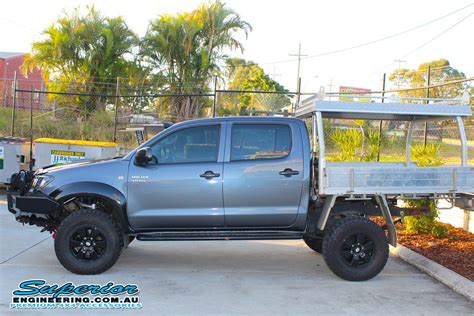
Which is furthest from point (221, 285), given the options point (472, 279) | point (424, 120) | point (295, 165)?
point (424, 120)

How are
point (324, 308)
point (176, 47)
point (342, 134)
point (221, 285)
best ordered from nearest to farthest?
1. point (324, 308)
2. point (221, 285)
3. point (342, 134)
4. point (176, 47)

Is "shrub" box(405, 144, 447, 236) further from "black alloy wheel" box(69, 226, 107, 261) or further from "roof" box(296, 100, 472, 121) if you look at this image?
"black alloy wheel" box(69, 226, 107, 261)

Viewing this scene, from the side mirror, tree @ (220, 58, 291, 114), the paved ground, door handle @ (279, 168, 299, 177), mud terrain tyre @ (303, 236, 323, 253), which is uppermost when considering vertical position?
tree @ (220, 58, 291, 114)

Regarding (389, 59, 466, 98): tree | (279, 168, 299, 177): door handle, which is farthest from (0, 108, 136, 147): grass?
(389, 59, 466, 98): tree

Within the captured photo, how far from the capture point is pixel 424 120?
736 centimetres

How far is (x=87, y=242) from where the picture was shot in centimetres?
606

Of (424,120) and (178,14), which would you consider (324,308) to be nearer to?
(424,120)

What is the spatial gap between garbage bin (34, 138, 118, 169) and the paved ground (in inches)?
150

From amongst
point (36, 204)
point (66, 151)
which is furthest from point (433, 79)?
point (36, 204)

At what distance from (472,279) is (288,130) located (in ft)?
9.44

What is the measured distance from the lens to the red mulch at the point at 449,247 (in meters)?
6.55

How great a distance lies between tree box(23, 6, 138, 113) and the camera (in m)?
20.4

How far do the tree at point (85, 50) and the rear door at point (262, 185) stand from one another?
49.5 ft

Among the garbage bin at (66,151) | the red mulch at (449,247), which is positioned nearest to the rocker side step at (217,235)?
the red mulch at (449,247)
